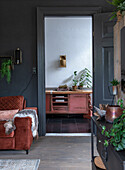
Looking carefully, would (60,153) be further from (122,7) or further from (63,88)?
(63,88)

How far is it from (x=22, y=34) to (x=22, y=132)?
220 cm

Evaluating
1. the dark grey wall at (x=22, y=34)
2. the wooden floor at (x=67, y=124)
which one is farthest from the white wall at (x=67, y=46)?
the dark grey wall at (x=22, y=34)

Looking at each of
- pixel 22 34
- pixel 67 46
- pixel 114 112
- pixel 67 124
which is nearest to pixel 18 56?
pixel 22 34

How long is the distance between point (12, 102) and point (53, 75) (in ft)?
9.61

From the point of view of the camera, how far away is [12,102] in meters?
3.88

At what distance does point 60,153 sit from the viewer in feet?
10.6

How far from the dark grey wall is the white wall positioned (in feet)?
7.62

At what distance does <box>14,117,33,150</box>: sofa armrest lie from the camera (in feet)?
10.4

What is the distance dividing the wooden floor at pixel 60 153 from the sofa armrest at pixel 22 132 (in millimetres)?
161

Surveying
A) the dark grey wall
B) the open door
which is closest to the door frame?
the dark grey wall

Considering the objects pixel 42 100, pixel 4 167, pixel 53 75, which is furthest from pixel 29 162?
pixel 53 75

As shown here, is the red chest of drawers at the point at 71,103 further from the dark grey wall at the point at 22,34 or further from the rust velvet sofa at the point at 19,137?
the rust velvet sofa at the point at 19,137

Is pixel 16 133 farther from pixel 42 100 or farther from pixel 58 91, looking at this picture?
pixel 58 91

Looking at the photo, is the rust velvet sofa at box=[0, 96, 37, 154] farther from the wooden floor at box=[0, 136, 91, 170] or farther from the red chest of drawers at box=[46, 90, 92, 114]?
the red chest of drawers at box=[46, 90, 92, 114]
